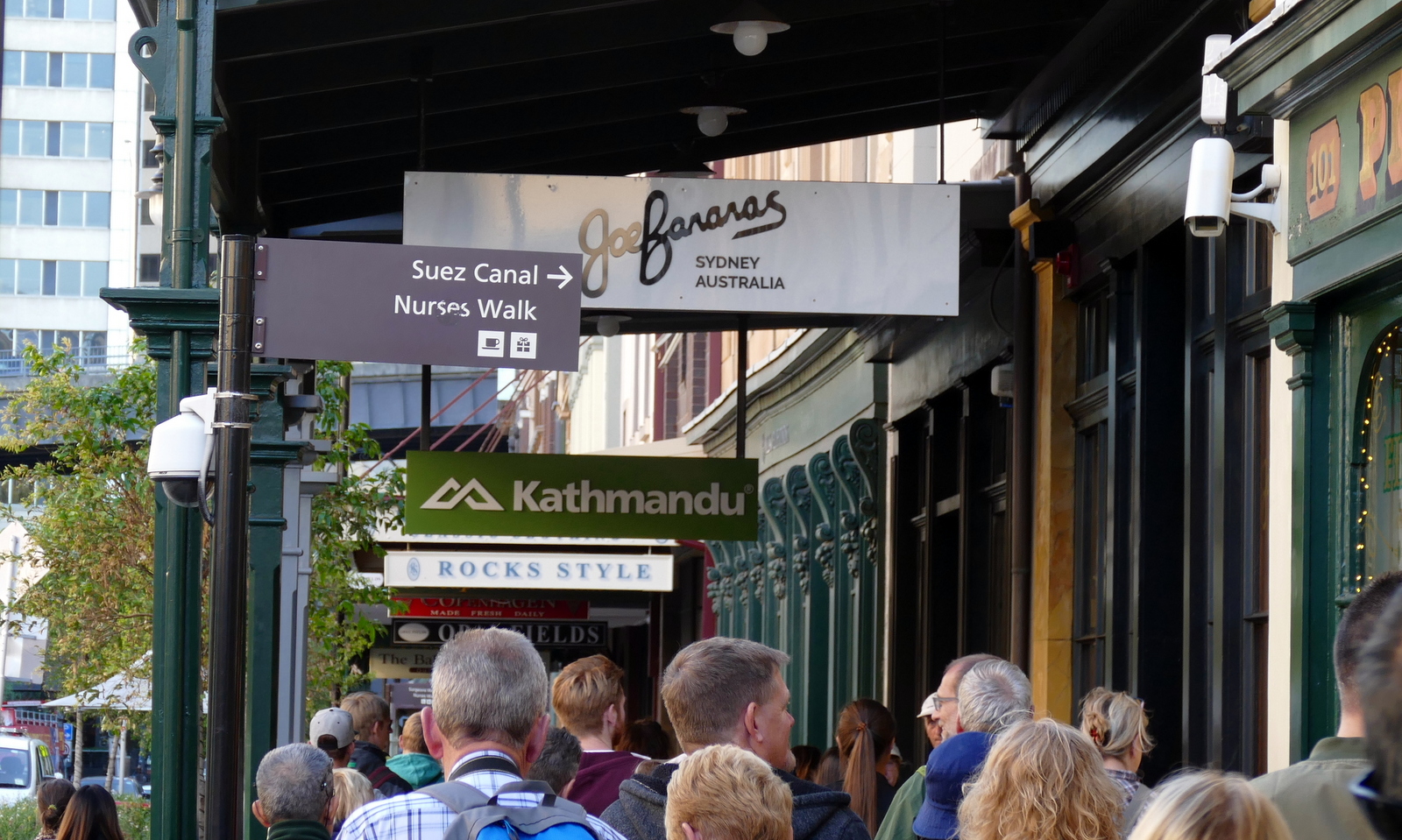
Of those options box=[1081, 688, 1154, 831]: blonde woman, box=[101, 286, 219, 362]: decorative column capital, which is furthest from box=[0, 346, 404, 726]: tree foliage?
box=[1081, 688, 1154, 831]: blonde woman

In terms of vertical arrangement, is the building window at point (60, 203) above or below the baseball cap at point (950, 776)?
above

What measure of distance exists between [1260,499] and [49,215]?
3416 inches

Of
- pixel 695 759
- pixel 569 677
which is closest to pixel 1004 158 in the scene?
pixel 569 677

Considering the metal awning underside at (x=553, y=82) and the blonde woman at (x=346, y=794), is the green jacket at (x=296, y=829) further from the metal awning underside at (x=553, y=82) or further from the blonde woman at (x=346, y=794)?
the metal awning underside at (x=553, y=82)

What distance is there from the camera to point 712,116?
987 centimetres

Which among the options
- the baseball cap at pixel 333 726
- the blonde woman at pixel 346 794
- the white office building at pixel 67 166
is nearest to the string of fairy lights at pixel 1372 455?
the blonde woman at pixel 346 794

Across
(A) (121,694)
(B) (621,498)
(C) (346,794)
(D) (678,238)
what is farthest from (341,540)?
(C) (346,794)

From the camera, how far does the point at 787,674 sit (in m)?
18.3

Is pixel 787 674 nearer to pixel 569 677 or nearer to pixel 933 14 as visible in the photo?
pixel 933 14

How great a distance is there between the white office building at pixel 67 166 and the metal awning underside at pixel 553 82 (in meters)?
80.3

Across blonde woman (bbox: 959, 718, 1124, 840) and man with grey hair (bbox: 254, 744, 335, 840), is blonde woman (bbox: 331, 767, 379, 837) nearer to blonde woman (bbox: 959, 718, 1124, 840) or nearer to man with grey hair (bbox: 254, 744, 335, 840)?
man with grey hair (bbox: 254, 744, 335, 840)

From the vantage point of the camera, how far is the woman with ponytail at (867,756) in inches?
293

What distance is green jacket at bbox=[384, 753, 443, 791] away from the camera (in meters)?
6.79

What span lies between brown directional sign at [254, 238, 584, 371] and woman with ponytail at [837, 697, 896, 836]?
7.16ft
